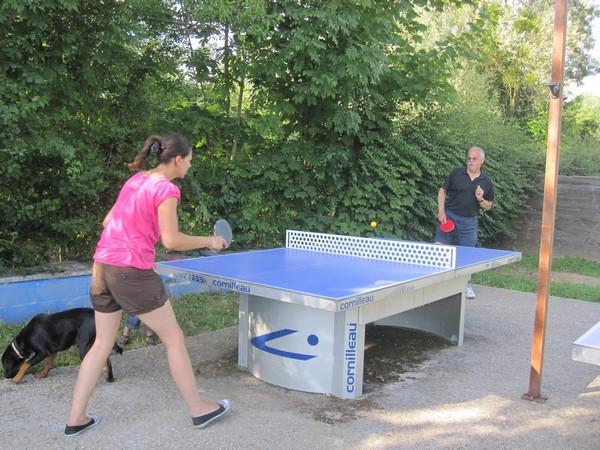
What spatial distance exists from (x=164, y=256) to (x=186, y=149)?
418 centimetres

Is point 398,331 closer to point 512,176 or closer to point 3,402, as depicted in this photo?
point 3,402

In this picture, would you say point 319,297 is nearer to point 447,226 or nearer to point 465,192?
point 447,226

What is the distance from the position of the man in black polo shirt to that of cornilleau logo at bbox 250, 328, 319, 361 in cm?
369

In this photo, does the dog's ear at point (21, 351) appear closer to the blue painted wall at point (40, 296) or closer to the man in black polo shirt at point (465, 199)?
the blue painted wall at point (40, 296)

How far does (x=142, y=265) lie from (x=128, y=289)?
16 cm

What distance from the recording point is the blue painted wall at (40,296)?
18.6 ft

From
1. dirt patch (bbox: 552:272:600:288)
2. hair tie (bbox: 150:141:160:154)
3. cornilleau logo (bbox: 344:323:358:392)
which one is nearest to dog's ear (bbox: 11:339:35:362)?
hair tie (bbox: 150:141:160:154)

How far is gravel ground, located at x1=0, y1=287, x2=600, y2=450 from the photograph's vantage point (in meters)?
3.49

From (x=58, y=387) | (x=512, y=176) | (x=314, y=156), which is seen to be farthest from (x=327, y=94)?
(x=512, y=176)

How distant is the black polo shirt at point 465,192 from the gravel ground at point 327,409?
8.13 feet

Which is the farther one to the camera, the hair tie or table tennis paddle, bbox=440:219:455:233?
table tennis paddle, bbox=440:219:455:233

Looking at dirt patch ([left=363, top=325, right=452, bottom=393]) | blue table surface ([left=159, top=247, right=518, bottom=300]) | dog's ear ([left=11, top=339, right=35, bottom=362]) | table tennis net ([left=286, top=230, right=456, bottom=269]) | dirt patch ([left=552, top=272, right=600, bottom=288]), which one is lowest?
dirt patch ([left=363, top=325, right=452, bottom=393])

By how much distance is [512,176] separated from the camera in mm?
12133

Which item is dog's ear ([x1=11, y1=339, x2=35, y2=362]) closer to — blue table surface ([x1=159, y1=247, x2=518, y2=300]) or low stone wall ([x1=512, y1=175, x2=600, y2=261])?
blue table surface ([x1=159, y1=247, x2=518, y2=300])
